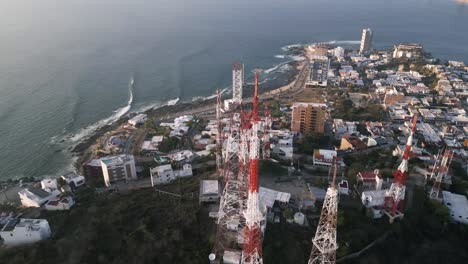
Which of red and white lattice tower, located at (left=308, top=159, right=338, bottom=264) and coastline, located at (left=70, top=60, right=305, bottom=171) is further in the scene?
coastline, located at (left=70, top=60, right=305, bottom=171)

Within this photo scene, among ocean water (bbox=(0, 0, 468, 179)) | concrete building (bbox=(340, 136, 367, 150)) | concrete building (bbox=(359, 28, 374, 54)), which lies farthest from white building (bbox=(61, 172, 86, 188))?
concrete building (bbox=(359, 28, 374, 54))

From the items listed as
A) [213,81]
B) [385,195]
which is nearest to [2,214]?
[385,195]

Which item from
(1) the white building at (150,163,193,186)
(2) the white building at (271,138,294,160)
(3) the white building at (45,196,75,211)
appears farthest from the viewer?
(2) the white building at (271,138,294,160)

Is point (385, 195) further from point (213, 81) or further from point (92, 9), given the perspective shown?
point (92, 9)

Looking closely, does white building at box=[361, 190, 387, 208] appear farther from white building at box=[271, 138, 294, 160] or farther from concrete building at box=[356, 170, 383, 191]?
white building at box=[271, 138, 294, 160]

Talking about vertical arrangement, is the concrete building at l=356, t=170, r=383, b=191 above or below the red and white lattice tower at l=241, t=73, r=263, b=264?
below

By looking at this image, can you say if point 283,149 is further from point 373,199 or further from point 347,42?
point 347,42

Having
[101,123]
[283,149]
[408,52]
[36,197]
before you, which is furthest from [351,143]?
[408,52]
